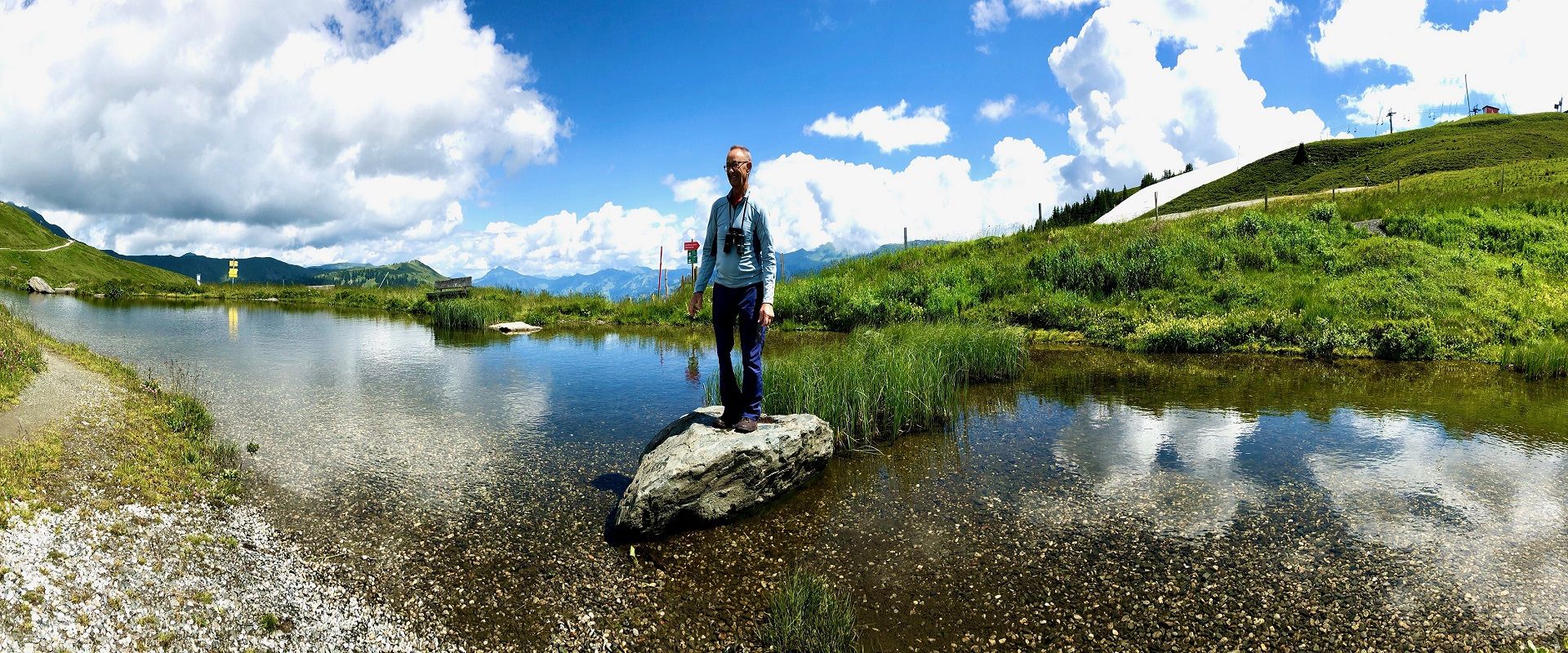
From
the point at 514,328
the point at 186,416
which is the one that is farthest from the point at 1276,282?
the point at 514,328

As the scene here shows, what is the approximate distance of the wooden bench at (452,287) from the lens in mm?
38219

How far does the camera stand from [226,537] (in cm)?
533

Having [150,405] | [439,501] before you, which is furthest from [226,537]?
[150,405]

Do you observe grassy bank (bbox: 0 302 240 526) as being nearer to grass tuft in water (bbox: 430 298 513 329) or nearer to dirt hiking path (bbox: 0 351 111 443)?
dirt hiking path (bbox: 0 351 111 443)

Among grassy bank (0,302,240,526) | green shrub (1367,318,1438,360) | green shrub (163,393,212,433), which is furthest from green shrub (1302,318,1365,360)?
green shrub (163,393,212,433)

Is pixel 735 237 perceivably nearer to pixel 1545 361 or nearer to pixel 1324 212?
pixel 1545 361

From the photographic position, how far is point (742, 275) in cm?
675

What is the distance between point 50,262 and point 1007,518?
131 meters

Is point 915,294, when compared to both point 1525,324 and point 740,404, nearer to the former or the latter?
point 1525,324

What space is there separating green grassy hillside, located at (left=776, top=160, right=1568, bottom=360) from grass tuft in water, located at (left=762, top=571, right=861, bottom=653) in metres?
15.0

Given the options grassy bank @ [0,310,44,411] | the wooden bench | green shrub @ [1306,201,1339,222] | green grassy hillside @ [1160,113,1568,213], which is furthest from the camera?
green grassy hillside @ [1160,113,1568,213]

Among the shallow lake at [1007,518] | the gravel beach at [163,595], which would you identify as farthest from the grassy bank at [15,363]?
the gravel beach at [163,595]

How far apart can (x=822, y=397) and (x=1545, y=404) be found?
12.5 metres

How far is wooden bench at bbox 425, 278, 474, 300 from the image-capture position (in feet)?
125
